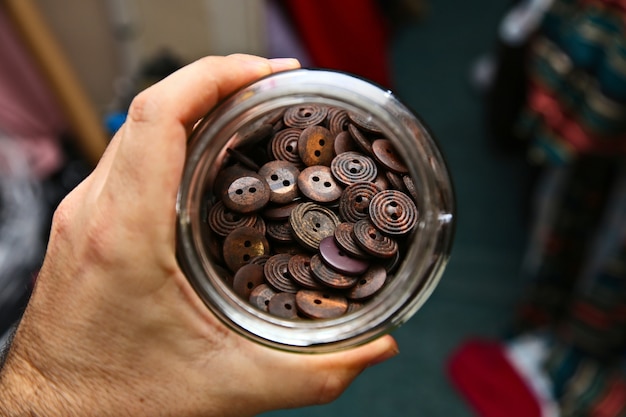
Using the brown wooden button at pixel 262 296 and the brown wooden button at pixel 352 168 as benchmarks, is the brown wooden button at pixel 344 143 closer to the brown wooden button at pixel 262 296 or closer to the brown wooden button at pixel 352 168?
the brown wooden button at pixel 352 168

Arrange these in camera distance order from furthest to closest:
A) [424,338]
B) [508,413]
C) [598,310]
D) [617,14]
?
[424,338], [508,413], [598,310], [617,14]

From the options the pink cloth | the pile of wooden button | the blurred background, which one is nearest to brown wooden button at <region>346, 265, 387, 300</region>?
the pile of wooden button

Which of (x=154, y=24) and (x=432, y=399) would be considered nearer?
(x=432, y=399)

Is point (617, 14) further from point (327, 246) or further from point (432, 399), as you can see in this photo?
point (432, 399)

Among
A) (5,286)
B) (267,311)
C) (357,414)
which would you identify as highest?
(267,311)

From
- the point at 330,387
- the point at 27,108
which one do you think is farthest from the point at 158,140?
the point at 27,108

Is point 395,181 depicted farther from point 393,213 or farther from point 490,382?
point 490,382

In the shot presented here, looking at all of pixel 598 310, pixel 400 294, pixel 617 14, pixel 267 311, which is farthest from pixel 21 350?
pixel 598 310
